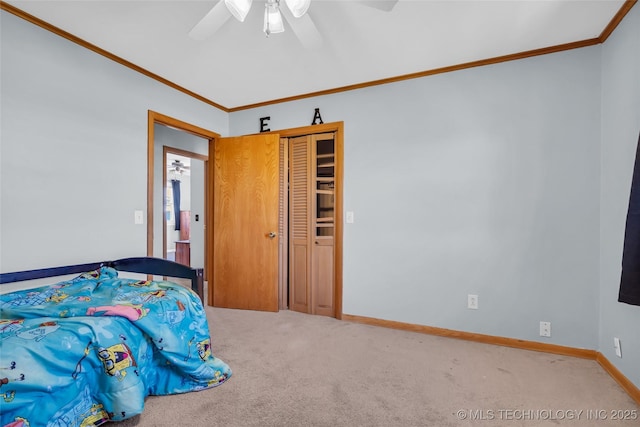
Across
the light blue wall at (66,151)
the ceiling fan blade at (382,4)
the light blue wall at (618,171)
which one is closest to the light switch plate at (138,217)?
the light blue wall at (66,151)

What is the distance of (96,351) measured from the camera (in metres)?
1.45

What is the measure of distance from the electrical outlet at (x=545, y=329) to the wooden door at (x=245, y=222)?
2.45 metres

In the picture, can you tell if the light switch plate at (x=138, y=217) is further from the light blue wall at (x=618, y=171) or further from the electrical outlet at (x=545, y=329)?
the light blue wall at (x=618, y=171)

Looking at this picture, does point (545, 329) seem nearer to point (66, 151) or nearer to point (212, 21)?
point (212, 21)

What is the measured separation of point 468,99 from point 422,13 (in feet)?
3.23

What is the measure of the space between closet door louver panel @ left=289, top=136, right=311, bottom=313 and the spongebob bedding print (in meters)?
1.50

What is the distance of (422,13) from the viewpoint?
2.01 m

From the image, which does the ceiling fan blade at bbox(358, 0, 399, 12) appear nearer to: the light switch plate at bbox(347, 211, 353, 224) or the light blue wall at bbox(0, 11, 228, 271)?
the light switch plate at bbox(347, 211, 353, 224)

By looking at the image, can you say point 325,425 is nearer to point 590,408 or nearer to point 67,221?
point 590,408

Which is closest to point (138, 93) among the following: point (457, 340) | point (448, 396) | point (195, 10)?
point (195, 10)

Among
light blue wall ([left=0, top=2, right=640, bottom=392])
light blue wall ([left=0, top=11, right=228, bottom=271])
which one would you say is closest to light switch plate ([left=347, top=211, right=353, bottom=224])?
light blue wall ([left=0, top=2, right=640, bottom=392])

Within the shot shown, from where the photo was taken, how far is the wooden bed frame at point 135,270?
6.56ft

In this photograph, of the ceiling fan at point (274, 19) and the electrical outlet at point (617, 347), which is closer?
the ceiling fan at point (274, 19)

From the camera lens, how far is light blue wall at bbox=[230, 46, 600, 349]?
7.66 feet
